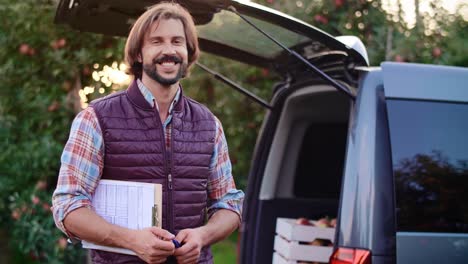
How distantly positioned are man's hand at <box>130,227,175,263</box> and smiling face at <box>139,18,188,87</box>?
521 millimetres

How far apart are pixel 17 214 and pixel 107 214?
3.37 m

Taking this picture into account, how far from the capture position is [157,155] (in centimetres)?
272

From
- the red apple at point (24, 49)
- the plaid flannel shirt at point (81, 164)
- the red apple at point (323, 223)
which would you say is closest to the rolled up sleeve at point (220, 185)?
the plaid flannel shirt at point (81, 164)

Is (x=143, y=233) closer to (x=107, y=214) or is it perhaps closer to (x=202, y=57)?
(x=107, y=214)

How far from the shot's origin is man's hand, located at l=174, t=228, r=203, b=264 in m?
2.66

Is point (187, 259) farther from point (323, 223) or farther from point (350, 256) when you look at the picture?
point (323, 223)

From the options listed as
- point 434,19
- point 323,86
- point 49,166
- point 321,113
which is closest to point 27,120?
point 49,166

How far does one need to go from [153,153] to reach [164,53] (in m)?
0.35

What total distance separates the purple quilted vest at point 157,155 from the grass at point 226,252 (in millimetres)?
4934

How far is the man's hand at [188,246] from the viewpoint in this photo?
2660 millimetres

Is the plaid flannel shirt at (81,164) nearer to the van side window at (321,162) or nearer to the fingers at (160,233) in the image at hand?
the fingers at (160,233)

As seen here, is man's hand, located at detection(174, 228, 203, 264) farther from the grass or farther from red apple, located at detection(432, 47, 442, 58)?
the grass

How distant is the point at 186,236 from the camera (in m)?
2.70

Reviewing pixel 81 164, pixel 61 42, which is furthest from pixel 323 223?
pixel 61 42
